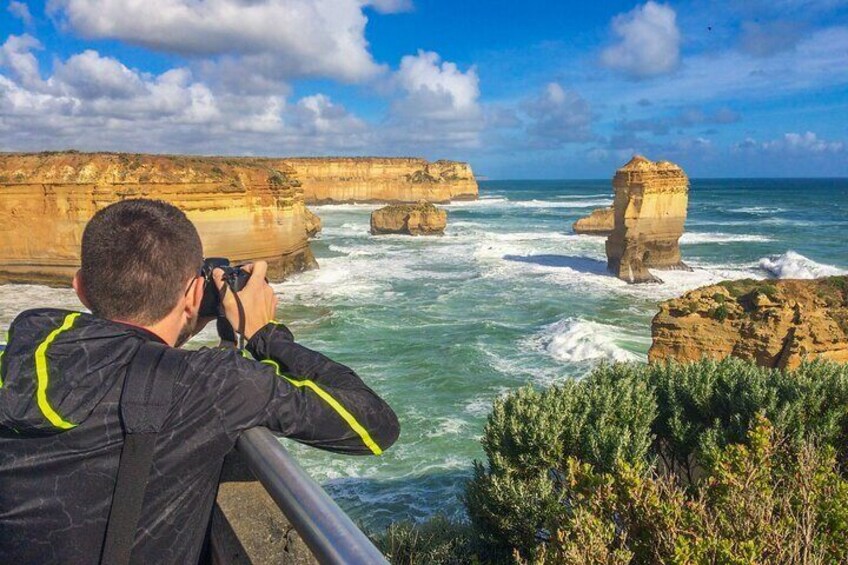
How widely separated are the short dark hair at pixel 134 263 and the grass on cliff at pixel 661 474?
2.74 m

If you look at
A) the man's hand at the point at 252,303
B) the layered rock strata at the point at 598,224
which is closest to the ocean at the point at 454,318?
the layered rock strata at the point at 598,224

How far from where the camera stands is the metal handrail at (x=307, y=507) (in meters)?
1.38

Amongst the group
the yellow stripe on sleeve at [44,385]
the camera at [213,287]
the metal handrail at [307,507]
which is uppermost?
the camera at [213,287]

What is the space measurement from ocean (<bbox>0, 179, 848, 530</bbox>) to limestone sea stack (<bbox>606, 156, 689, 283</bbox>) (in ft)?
4.36

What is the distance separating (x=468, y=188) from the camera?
387 feet

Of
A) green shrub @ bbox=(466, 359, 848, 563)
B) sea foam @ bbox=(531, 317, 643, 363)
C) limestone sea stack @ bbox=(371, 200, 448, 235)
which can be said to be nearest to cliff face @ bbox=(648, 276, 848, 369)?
sea foam @ bbox=(531, 317, 643, 363)

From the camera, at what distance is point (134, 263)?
5.65 ft

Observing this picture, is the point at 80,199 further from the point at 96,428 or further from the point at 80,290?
the point at 96,428

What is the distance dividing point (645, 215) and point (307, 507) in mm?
31278

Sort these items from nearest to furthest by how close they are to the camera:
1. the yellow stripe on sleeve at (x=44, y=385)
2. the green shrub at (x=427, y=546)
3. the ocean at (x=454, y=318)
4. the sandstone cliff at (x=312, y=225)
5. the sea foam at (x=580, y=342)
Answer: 1. the yellow stripe on sleeve at (x=44, y=385)
2. the green shrub at (x=427, y=546)
3. the ocean at (x=454, y=318)
4. the sea foam at (x=580, y=342)
5. the sandstone cliff at (x=312, y=225)

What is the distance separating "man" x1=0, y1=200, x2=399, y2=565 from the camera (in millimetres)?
1519

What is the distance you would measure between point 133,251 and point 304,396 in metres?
0.64

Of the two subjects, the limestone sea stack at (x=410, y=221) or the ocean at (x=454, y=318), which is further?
the limestone sea stack at (x=410, y=221)

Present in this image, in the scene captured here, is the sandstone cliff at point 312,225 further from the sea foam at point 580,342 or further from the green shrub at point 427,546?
the green shrub at point 427,546
